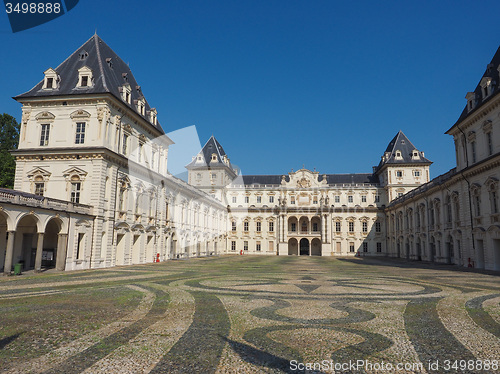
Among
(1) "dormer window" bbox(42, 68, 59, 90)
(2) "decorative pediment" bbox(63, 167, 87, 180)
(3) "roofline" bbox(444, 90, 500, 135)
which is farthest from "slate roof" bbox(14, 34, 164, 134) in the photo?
(3) "roofline" bbox(444, 90, 500, 135)

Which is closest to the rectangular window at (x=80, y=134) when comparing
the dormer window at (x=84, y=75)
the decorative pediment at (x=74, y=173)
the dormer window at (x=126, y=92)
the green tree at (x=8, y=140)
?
the decorative pediment at (x=74, y=173)

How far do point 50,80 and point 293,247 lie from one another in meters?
65.5

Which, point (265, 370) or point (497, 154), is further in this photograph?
point (497, 154)

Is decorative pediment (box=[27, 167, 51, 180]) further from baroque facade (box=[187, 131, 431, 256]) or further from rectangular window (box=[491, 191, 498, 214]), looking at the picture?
baroque facade (box=[187, 131, 431, 256])

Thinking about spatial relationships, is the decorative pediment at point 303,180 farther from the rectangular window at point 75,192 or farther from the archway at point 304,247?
the rectangular window at point 75,192

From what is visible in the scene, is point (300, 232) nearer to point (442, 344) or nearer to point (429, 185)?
point (429, 185)

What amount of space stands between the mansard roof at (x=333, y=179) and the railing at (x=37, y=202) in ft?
204

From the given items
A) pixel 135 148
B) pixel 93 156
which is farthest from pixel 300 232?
pixel 93 156

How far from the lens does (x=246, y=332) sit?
9.49 m

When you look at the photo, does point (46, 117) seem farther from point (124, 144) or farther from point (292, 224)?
point (292, 224)

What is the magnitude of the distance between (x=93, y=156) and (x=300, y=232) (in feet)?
196

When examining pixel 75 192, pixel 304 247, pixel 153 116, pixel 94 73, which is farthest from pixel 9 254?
pixel 304 247

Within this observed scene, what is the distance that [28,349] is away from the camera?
7980 millimetres

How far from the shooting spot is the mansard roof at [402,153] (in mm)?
80125
